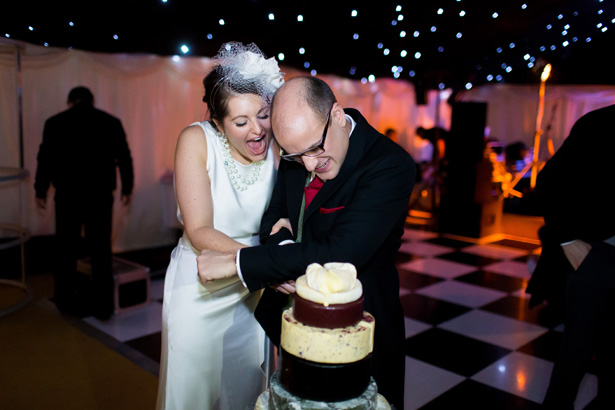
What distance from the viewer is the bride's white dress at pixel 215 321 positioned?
1843 millimetres

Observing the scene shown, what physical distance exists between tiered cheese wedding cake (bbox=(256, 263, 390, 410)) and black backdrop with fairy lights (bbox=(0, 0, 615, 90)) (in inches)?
69.3

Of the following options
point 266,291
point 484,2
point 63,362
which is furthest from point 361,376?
point 484,2

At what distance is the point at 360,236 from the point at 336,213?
0.17 m

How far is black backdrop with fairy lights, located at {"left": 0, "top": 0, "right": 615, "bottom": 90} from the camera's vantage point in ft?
8.32

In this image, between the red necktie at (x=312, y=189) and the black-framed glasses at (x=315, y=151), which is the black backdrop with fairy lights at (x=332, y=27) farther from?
the black-framed glasses at (x=315, y=151)

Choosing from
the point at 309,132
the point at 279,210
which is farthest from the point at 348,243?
the point at 279,210

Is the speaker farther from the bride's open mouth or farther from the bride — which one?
the bride's open mouth

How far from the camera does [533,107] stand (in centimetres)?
1055

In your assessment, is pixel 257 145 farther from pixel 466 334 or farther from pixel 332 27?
pixel 466 334

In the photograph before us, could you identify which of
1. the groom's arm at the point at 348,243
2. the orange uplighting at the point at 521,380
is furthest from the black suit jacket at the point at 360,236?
the orange uplighting at the point at 521,380

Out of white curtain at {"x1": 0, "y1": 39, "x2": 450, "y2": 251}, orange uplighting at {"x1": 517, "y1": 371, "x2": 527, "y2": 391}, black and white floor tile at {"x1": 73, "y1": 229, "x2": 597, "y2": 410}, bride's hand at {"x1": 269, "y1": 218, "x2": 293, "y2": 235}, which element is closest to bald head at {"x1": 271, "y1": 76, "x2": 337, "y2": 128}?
bride's hand at {"x1": 269, "y1": 218, "x2": 293, "y2": 235}

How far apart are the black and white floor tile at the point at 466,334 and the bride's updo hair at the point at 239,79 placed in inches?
72.3

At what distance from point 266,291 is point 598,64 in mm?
8622

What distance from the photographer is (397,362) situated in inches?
61.3
